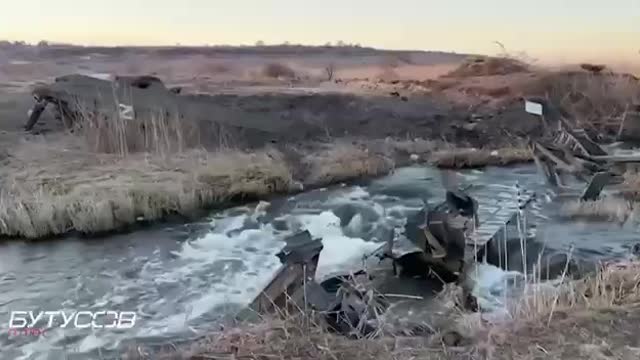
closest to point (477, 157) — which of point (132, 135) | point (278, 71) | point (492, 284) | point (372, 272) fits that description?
point (492, 284)

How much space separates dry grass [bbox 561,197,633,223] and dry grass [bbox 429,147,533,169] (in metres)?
0.24

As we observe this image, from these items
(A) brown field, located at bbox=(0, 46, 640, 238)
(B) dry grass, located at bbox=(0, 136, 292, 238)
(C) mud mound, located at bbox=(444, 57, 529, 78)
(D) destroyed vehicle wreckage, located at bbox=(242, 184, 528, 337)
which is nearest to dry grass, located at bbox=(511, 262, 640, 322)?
(D) destroyed vehicle wreckage, located at bbox=(242, 184, 528, 337)

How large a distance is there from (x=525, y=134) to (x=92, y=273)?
62.1 inches

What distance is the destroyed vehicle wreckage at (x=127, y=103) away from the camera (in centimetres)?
249

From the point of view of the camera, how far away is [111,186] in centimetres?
242

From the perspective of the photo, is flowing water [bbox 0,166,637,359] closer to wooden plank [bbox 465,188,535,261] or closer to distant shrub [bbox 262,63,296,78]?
wooden plank [bbox 465,188,535,261]

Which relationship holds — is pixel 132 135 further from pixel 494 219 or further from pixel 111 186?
pixel 494 219

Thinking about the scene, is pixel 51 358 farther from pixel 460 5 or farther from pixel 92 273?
pixel 460 5

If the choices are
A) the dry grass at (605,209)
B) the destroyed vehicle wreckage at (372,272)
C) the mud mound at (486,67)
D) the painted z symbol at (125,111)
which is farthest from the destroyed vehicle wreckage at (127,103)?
the dry grass at (605,209)

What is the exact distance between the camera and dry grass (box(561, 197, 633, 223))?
2535 mm

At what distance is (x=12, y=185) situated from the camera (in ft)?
8.00

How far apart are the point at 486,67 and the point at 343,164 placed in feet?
2.11

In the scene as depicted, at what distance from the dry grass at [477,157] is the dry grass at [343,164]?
0.62 feet

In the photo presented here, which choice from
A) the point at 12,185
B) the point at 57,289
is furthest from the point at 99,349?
the point at 12,185
